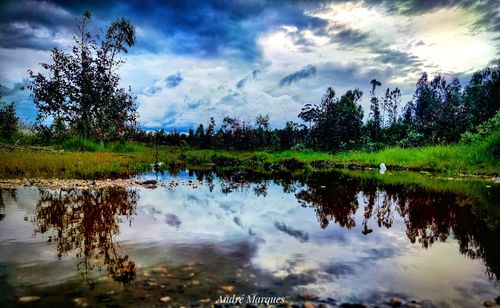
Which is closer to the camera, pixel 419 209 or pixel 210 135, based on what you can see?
pixel 419 209

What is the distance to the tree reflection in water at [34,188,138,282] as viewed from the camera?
6008 mm

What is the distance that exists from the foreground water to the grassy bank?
5.72 meters

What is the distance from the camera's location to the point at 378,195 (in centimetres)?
1438

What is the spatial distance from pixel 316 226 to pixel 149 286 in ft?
16.2

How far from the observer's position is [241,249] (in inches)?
275

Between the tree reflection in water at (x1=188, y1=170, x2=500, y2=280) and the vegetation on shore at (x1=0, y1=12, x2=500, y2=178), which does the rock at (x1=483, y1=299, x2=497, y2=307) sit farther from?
the vegetation on shore at (x1=0, y1=12, x2=500, y2=178)

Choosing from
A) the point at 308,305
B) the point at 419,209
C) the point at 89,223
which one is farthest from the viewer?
the point at 419,209

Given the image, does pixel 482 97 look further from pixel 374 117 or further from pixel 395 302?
pixel 395 302

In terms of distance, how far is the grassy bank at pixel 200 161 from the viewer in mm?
18316

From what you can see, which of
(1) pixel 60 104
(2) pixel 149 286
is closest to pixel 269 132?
(1) pixel 60 104

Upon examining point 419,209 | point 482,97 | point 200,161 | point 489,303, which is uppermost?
point 482,97

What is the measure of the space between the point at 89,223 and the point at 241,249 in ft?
12.4

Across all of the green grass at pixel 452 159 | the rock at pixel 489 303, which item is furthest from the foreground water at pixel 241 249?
the green grass at pixel 452 159

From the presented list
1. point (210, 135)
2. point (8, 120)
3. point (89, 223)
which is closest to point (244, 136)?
point (210, 135)
